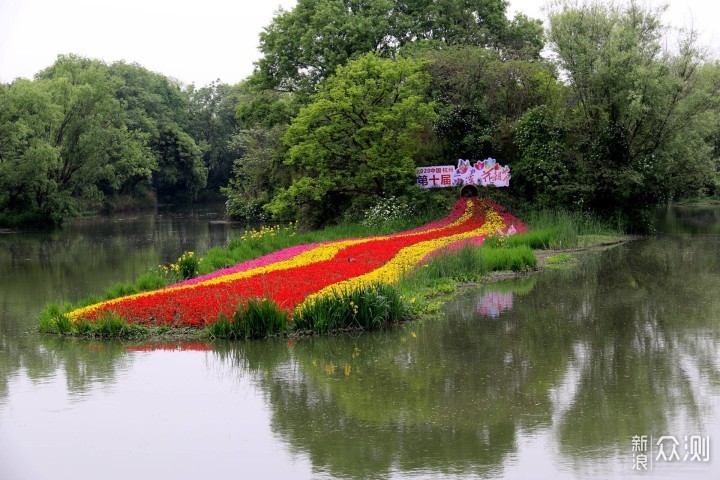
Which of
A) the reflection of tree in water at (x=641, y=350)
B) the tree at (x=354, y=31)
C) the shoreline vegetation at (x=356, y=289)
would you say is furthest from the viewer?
the tree at (x=354, y=31)

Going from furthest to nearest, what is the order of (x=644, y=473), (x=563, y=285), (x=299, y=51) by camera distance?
(x=299, y=51) → (x=563, y=285) → (x=644, y=473)

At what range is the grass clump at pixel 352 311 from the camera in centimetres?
1405

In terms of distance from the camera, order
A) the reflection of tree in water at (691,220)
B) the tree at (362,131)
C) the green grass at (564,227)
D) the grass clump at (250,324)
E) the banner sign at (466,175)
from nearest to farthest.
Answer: the grass clump at (250,324) < the green grass at (564,227) < the tree at (362,131) < the banner sign at (466,175) < the reflection of tree in water at (691,220)

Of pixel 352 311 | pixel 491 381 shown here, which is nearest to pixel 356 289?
pixel 352 311

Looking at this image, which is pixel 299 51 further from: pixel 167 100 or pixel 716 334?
pixel 167 100

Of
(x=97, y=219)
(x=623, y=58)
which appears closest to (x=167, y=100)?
(x=97, y=219)

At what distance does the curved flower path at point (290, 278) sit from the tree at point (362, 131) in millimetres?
4696

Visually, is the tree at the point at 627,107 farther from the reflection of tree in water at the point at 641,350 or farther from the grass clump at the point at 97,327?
the grass clump at the point at 97,327

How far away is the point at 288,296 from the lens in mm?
15016

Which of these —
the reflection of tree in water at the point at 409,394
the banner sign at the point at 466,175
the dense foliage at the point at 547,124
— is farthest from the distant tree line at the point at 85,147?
the reflection of tree in water at the point at 409,394

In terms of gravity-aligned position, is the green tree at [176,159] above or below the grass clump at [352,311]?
above

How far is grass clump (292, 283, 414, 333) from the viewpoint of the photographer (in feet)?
46.1

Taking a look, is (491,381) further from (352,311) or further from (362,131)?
(362,131)

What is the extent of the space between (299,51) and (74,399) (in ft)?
90.0
